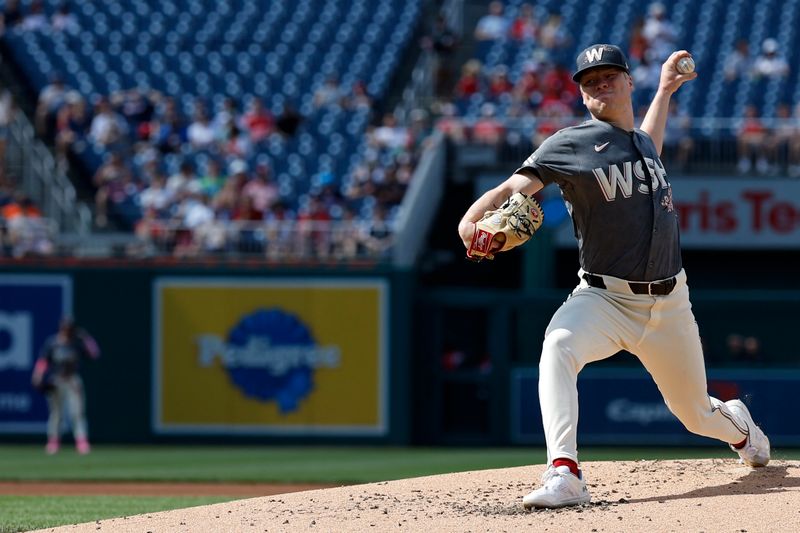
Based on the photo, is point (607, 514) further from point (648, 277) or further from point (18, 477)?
point (18, 477)

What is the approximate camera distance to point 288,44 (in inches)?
816

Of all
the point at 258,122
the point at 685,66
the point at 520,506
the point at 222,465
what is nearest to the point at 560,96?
the point at 258,122

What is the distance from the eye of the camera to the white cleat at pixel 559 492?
17.7ft

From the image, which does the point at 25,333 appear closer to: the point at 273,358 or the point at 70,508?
the point at 273,358

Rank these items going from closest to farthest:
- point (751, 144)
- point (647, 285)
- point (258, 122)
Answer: point (647, 285) < point (751, 144) < point (258, 122)

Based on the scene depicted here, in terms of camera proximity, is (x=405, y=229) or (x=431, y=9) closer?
(x=405, y=229)

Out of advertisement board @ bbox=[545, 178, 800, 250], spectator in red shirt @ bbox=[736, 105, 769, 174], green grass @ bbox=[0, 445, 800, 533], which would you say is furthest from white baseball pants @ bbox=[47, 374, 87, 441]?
spectator in red shirt @ bbox=[736, 105, 769, 174]

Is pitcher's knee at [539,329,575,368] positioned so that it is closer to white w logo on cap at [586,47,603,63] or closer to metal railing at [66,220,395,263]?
white w logo on cap at [586,47,603,63]


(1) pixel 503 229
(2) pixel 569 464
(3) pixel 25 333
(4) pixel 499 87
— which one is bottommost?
(2) pixel 569 464

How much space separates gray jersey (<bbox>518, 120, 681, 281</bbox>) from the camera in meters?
5.59

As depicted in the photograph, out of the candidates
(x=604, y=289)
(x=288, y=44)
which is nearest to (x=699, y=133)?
(x=288, y=44)

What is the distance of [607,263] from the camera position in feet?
18.8

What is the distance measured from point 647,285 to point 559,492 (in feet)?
3.04

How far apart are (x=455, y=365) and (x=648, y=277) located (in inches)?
458
